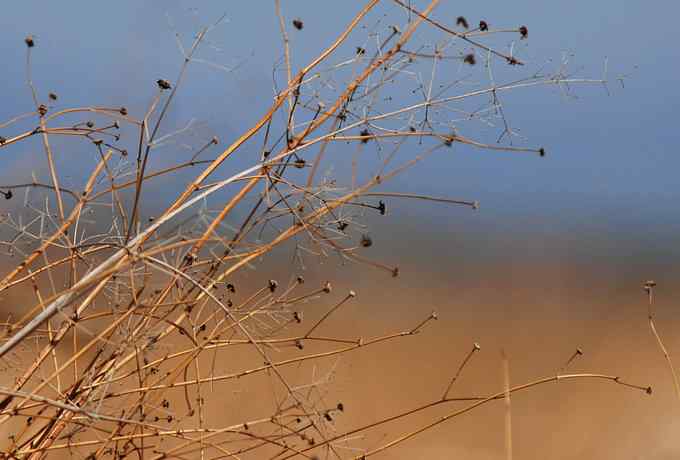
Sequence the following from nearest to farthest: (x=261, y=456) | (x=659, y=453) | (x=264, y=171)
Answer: (x=264, y=171), (x=261, y=456), (x=659, y=453)

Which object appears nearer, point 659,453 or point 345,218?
point 345,218

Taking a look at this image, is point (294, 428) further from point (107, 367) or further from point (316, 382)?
point (107, 367)

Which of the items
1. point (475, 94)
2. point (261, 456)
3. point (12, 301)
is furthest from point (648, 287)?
point (12, 301)

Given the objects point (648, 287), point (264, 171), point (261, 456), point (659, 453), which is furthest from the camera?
point (659, 453)

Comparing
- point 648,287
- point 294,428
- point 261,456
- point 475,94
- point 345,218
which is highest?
point 475,94

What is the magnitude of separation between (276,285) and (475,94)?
32 cm

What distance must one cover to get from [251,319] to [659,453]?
127 centimetres

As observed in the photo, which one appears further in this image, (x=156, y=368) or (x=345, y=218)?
(x=156, y=368)

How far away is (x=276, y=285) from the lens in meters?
0.94

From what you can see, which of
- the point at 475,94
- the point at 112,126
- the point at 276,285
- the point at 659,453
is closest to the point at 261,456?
the point at 276,285

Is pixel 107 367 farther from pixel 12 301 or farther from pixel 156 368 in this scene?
pixel 12 301

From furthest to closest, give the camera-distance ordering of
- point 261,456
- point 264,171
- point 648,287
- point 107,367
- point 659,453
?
1. point 659,453
2. point 261,456
3. point 648,287
4. point 107,367
5. point 264,171

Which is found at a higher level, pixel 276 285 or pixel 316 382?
pixel 276 285

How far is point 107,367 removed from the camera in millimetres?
975
